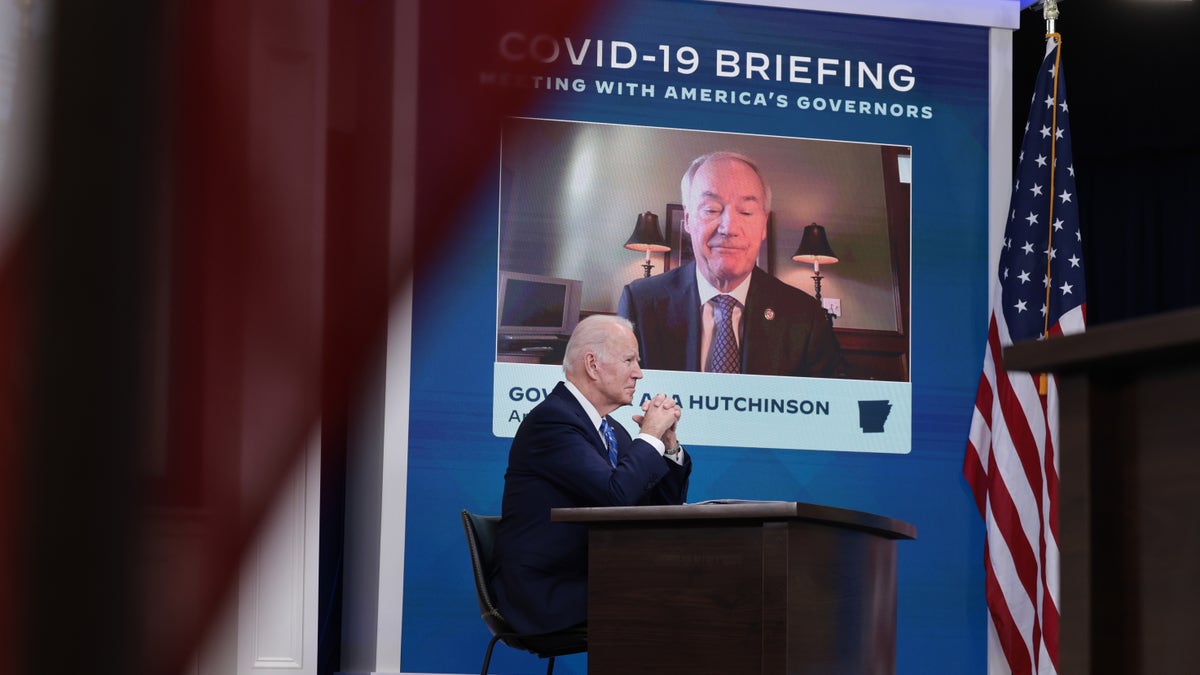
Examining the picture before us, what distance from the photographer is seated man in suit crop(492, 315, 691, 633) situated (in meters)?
2.85

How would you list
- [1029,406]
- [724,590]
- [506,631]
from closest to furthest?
[724,590]
[506,631]
[1029,406]

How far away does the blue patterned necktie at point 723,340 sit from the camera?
4.20 m

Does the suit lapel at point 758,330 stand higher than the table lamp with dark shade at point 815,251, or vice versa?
the table lamp with dark shade at point 815,251

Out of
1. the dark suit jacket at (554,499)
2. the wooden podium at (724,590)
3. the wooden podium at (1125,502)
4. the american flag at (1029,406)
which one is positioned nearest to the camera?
the wooden podium at (1125,502)

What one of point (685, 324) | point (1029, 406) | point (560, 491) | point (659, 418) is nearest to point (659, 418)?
point (659, 418)

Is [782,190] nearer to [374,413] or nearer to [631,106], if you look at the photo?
[631,106]

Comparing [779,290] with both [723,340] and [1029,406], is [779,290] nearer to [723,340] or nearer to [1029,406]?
[723,340]

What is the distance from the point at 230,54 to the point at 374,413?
7 cm

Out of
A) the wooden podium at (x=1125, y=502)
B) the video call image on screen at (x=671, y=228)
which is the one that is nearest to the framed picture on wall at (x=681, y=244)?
the video call image on screen at (x=671, y=228)

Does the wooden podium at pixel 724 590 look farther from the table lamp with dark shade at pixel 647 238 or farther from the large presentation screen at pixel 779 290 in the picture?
the table lamp with dark shade at pixel 647 238

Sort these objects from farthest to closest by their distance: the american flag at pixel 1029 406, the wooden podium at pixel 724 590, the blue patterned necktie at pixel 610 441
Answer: the american flag at pixel 1029 406
the blue patterned necktie at pixel 610 441
the wooden podium at pixel 724 590

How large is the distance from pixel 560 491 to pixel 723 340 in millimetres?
1430

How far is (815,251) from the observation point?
431 centimetres

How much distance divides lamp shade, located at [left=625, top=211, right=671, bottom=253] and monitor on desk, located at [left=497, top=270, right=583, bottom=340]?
28 centimetres
